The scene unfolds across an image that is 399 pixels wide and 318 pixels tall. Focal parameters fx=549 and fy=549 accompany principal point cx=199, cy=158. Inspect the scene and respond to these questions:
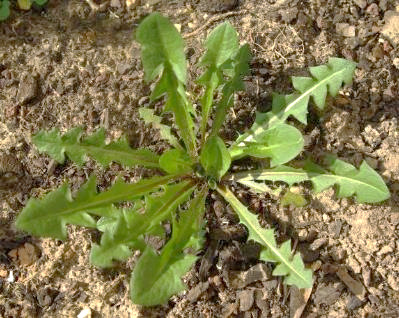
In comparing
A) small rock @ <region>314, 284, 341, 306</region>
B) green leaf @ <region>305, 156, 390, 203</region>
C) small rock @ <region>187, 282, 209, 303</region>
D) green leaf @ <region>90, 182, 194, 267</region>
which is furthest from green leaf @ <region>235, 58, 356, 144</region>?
small rock @ <region>314, 284, 341, 306</region>

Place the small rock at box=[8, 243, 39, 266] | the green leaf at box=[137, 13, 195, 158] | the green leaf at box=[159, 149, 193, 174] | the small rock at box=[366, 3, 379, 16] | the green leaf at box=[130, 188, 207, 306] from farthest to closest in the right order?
the small rock at box=[366, 3, 379, 16]
the small rock at box=[8, 243, 39, 266]
the green leaf at box=[159, 149, 193, 174]
the green leaf at box=[137, 13, 195, 158]
the green leaf at box=[130, 188, 207, 306]

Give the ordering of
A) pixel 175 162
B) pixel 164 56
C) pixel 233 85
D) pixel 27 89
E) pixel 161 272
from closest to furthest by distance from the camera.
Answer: pixel 161 272, pixel 164 56, pixel 175 162, pixel 233 85, pixel 27 89

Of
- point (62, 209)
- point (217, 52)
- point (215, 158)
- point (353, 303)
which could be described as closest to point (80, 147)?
point (62, 209)

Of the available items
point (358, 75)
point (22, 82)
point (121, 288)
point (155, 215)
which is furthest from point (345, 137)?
point (22, 82)

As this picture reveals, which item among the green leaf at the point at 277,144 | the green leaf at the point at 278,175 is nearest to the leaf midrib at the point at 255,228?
the green leaf at the point at 278,175

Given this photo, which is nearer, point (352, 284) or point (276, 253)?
point (276, 253)

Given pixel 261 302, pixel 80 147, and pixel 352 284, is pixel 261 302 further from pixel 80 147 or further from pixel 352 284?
pixel 80 147

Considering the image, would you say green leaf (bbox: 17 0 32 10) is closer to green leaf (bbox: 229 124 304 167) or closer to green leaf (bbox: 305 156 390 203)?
green leaf (bbox: 229 124 304 167)
